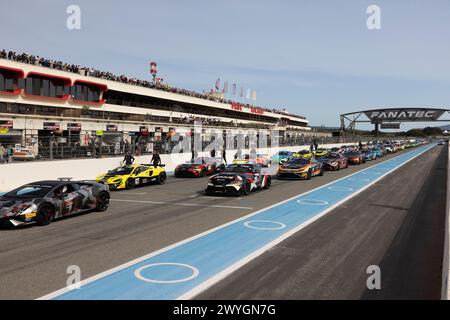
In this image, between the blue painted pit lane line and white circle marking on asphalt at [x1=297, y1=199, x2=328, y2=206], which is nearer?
the blue painted pit lane line

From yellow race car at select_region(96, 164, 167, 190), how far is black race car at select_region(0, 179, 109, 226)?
177 inches

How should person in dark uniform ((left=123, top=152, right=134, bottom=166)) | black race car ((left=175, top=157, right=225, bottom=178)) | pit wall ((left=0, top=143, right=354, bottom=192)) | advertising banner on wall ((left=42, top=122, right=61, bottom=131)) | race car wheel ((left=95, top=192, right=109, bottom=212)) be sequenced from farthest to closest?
advertising banner on wall ((left=42, top=122, right=61, bottom=131)) < black race car ((left=175, top=157, right=225, bottom=178)) < person in dark uniform ((left=123, top=152, right=134, bottom=166)) < pit wall ((left=0, top=143, right=354, bottom=192)) < race car wheel ((left=95, top=192, right=109, bottom=212))

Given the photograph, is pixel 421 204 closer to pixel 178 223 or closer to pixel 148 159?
pixel 178 223

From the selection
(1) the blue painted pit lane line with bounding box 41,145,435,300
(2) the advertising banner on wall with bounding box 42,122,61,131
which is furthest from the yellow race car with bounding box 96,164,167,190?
(2) the advertising banner on wall with bounding box 42,122,61,131

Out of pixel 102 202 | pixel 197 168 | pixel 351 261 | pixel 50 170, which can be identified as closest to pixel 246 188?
pixel 102 202

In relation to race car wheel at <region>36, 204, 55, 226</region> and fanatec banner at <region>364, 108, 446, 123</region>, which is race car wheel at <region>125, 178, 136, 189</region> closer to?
race car wheel at <region>36, 204, 55, 226</region>

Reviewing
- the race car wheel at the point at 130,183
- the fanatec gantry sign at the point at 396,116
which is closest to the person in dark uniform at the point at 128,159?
the race car wheel at the point at 130,183

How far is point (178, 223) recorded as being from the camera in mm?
11320

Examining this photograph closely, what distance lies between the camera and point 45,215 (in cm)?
1091

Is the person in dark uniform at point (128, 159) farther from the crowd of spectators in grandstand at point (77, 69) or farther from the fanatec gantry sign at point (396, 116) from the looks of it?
the fanatec gantry sign at point (396, 116)

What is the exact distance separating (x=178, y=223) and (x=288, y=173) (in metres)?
12.8

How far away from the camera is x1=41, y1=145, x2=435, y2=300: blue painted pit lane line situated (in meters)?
6.17

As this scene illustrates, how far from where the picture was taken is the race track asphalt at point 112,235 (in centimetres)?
687

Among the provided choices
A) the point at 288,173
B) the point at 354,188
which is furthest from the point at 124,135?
the point at 354,188
